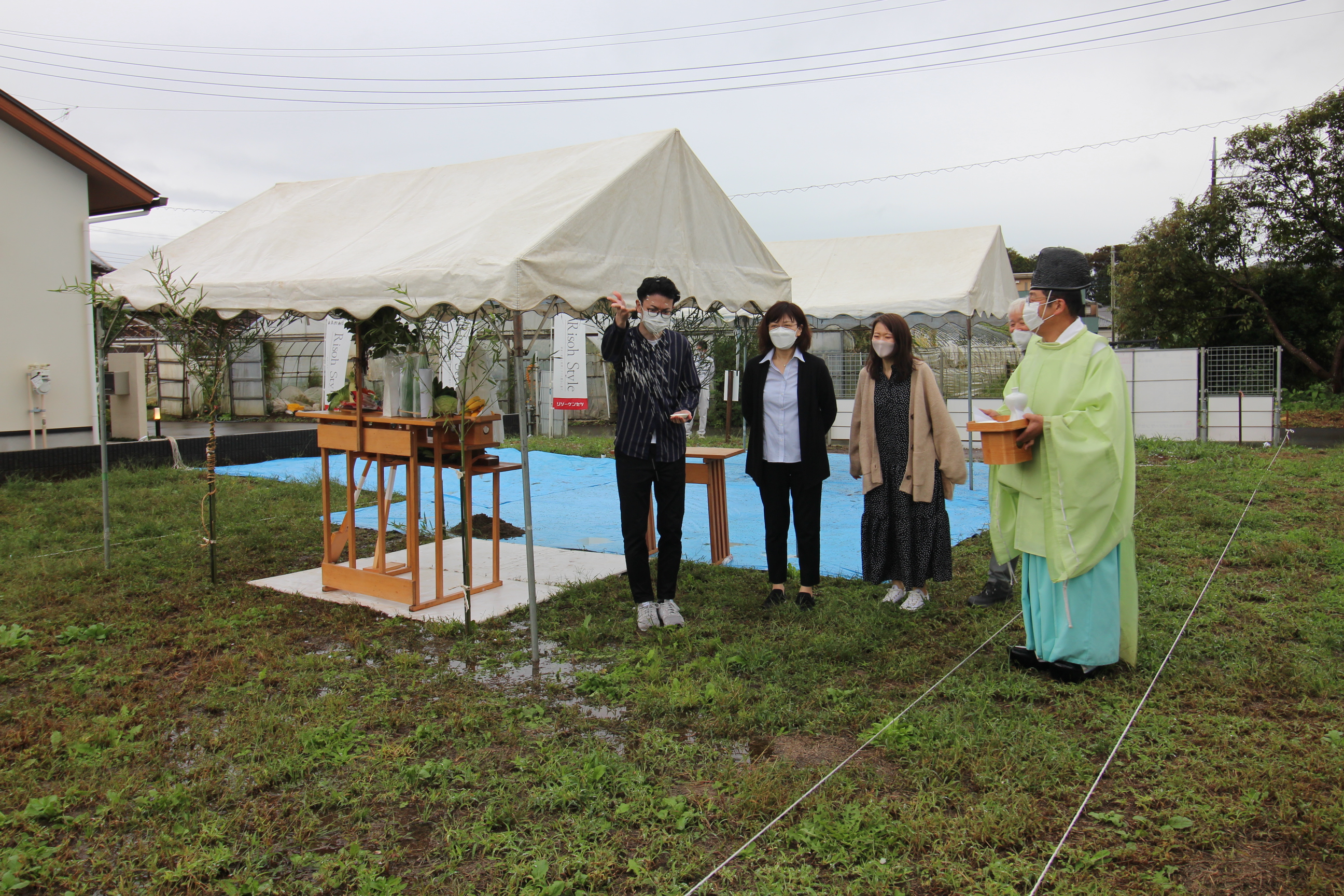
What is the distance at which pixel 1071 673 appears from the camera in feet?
12.3

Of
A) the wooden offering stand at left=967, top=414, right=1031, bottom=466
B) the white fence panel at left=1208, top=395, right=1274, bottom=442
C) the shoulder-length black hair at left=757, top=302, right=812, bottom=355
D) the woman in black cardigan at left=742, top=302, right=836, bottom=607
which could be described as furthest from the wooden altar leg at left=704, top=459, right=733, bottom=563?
the white fence panel at left=1208, top=395, right=1274, bottom=442

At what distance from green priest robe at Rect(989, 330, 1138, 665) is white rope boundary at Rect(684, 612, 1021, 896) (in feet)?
1.65

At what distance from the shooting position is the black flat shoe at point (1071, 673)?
3732 mm

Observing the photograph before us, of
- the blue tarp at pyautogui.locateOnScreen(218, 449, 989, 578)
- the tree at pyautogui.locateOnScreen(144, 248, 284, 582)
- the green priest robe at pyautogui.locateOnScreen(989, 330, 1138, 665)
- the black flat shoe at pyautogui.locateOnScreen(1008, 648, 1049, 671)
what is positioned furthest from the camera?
the blue tarp at pyautogui.locateOnScreen(218, 449, 989, 578)

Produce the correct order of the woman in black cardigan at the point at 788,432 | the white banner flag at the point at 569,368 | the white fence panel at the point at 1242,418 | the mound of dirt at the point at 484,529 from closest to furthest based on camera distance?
1. the woman in black cardigan at the point at 788,432
2. the mound of dirt at the point at 484,529
3. the white banner flag at the point at 569,368
4. the white fence panel at the point at 1242,418

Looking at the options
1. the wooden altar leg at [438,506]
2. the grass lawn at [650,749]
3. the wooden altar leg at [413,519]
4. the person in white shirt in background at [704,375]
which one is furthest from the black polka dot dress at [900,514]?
the person in white shirt in background at [704,375]

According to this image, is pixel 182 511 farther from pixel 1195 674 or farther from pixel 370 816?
pixel 1195 674

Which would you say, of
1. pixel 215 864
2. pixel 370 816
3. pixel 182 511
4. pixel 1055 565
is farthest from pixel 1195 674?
pixel 182 511

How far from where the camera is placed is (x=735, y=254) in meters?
6.19

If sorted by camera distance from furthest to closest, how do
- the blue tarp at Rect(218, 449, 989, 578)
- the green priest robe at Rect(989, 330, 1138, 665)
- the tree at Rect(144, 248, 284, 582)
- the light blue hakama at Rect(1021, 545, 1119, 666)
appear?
the blue tarp at Rect(218, 449, 989, 578) < the tree at Rect(144, 248, 284, 582) < the light blue hakama at Rect(1021, 545, 1119, 666) < the green priest robe at Rect(989, 330, 1138, 665)

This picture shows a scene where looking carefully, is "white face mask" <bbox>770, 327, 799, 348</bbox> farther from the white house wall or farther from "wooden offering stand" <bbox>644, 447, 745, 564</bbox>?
the white house wall

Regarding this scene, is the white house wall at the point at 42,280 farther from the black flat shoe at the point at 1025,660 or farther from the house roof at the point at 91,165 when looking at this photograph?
the black flat shoe at the point at 1025,660

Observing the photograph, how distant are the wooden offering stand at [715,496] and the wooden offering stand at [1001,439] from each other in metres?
2.55

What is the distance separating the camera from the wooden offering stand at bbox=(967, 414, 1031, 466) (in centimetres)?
359
